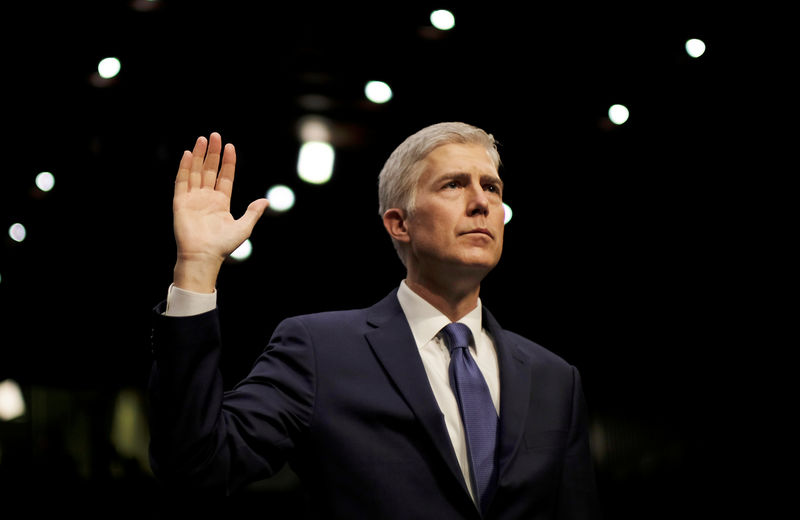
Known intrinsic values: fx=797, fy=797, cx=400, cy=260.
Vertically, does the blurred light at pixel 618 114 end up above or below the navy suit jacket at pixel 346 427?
above

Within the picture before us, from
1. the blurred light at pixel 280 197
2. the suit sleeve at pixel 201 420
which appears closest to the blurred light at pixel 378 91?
the blurred light at pixel 280 197

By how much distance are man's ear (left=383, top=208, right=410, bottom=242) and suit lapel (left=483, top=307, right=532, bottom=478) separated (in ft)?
0.82

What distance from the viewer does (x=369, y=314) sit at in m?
1.66

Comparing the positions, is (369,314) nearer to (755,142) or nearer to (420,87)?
(420,87)

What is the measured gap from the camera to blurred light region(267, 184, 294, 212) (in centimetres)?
384

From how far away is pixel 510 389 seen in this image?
158cm

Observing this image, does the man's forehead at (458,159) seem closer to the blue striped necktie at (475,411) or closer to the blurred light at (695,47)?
the blue striped necktie at (475,411)

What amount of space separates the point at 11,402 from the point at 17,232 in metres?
1.64

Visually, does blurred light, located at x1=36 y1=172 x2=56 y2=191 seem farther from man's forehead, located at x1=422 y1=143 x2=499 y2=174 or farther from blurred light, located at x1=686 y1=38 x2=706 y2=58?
blurred light, located at x1=686 y1=38 x2=706 y2=58

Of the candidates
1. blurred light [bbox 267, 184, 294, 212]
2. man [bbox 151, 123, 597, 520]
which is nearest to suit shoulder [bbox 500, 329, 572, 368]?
man [bbox 151, 123, 597, 520]

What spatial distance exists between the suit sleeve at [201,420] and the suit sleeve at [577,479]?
0.59 meters

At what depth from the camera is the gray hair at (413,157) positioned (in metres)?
1.77

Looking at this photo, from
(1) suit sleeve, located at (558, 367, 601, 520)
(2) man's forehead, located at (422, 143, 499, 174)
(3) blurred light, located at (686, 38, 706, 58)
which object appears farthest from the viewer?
(3) blurred light, located at (686, 38, 706, 58)

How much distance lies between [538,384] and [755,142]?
6.22 ft
